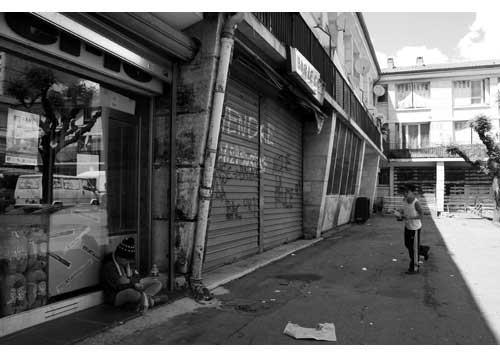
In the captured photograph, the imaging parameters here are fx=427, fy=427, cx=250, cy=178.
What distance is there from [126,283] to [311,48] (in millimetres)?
7701

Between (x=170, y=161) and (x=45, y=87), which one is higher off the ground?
(x=45, y=87)

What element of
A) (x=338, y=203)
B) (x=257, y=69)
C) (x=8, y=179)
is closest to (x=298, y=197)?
(x=338, y=203)

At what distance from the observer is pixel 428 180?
107 ft

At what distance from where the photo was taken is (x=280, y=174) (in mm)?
10953

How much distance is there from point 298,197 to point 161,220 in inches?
279

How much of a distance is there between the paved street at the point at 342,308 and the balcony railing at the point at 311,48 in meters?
4.50

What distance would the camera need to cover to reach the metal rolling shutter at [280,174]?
32.7 ft

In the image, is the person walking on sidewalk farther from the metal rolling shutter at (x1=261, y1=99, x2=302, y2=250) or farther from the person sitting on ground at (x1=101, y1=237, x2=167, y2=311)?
the person sitting on ground at (x1=101, y1=237, x2=167, y2=311)

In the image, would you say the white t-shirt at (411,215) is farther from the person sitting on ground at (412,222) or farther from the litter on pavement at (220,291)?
the litter on pavement at (220,291)

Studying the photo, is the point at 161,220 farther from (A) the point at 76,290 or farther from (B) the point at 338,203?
(B) the point at 338,203

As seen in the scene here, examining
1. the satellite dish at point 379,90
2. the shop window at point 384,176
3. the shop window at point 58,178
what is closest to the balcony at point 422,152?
the shop window at point 384,176

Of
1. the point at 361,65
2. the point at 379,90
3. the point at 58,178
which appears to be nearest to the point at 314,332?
the point at 58,178

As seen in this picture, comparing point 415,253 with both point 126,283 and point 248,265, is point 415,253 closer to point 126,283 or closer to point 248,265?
point 248,265

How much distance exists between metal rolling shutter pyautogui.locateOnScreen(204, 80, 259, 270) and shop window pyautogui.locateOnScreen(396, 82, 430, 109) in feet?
89.2
